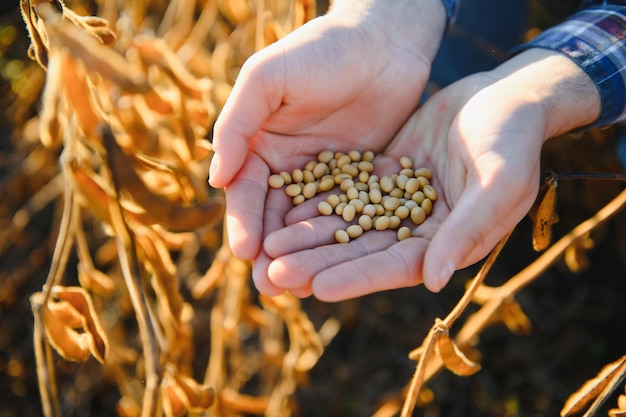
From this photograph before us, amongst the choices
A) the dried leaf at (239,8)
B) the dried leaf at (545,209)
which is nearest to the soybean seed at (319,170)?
the dried leaf at (545,209)

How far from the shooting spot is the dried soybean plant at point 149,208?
742 millimetres

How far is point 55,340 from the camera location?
87cm

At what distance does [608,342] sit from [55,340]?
151cm

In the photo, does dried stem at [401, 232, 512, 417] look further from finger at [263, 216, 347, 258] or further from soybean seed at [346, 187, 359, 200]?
soybean seed at [346, 187, 359, 200]

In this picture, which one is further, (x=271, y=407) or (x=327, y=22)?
(x=271, y=407)

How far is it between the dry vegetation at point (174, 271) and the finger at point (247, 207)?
69 millimetres

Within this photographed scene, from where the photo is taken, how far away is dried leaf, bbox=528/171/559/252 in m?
0.83

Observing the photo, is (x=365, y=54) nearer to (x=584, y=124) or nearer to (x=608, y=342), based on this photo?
(x=584, y=124)

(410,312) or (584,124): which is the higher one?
(584,124)

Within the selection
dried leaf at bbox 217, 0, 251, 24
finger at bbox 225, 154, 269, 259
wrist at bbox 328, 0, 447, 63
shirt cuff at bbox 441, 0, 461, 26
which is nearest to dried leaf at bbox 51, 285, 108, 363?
finger at bbox 225, 154, 269, 259

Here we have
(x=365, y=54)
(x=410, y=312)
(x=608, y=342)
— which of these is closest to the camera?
(x=365, y=54)

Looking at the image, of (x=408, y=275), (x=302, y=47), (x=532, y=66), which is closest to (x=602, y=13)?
(x=532, y=66)

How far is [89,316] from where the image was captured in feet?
2.79

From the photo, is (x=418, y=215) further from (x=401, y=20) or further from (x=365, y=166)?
(x=401, y=20)
